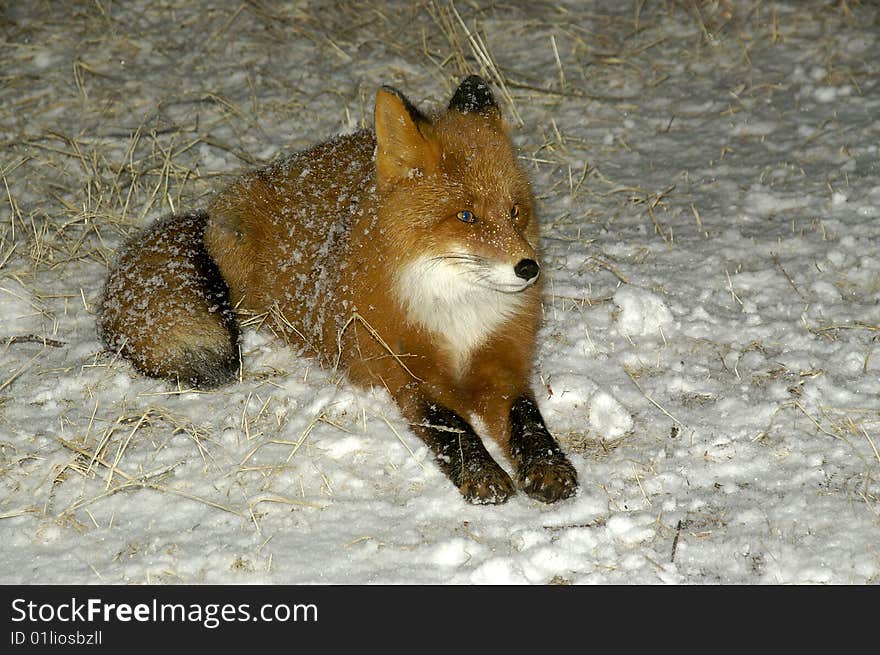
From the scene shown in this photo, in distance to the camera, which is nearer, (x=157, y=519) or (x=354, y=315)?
(x=157, y=519)

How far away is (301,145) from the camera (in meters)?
5.96

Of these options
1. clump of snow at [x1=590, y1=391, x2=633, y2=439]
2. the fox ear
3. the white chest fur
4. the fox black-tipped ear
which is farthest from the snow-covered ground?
the fox black-tipped ear

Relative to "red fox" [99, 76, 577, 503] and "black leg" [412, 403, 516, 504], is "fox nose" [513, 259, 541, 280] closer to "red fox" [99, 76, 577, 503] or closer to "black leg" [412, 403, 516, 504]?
"red fox" [99, 76, 577, 503]

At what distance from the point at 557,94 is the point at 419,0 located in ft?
5.35

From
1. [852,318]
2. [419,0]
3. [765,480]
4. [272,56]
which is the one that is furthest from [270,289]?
[419,0]

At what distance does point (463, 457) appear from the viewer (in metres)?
3.60

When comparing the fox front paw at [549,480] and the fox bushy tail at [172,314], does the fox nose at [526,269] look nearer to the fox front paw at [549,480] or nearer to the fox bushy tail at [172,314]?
the fox front paw at [549,480]

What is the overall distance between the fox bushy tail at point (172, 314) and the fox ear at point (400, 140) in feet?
3.56

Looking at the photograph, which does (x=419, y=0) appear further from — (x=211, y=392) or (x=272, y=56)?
(x=211, y=392)

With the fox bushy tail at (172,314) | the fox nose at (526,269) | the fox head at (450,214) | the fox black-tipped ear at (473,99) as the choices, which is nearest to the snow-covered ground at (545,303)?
the fox bushy tail at (172,314)

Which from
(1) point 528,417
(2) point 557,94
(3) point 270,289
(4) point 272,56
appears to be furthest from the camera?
(4) point 272,56

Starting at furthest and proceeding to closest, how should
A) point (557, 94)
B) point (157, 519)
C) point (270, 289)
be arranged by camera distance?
point (557, 94) < point (270, 289) < point (157, 519)
